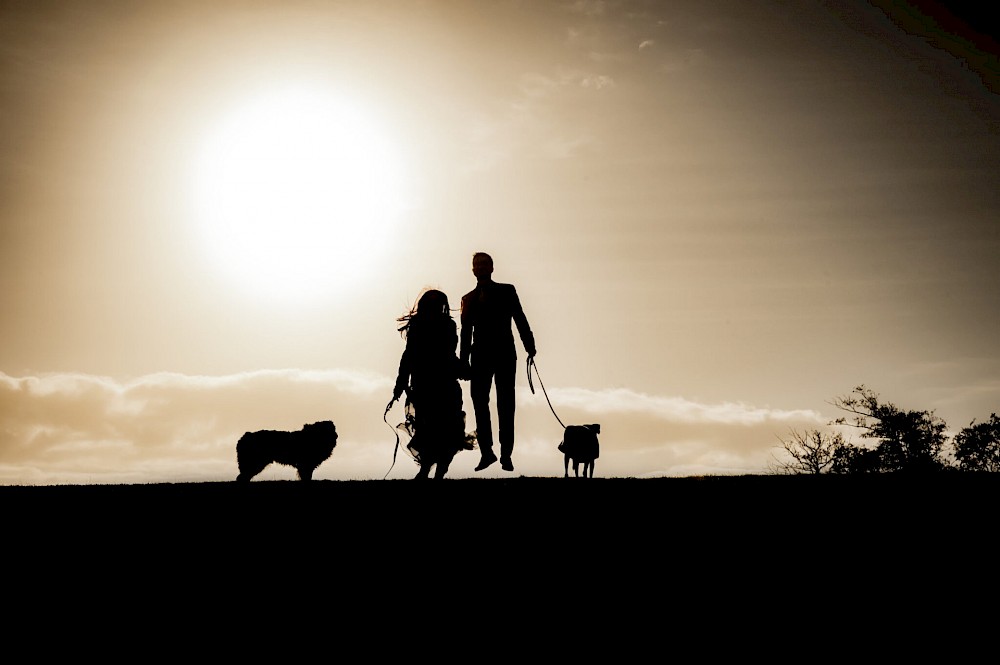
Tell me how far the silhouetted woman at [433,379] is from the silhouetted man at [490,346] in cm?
36

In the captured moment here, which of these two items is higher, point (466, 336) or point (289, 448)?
point (466, 336)

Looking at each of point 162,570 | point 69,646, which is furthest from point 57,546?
point 69,646

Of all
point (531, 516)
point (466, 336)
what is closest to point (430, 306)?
point (466, 336)

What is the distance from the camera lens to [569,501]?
620 cm

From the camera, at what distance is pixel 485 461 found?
8.45m

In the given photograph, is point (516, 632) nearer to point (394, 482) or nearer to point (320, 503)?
point (320, 503)

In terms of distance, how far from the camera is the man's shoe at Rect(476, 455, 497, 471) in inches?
332

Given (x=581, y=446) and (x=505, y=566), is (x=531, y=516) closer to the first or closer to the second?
(x=505, y=566)

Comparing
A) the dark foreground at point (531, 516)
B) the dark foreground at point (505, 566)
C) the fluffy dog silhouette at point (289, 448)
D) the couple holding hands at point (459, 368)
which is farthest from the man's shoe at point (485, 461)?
the fluffy dog silhouette at point (289, 448)

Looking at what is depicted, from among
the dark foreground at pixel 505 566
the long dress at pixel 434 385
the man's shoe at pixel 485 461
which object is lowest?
the dark foreground at pixel 505 566

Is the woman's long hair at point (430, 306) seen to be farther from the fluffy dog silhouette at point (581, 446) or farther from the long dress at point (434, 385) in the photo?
the fluffy dog silhouette at point (581, 446)

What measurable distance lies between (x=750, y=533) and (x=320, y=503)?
375 centimetres

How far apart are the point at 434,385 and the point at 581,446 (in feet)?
14.3

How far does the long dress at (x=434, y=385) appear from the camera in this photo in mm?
8461
